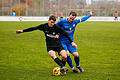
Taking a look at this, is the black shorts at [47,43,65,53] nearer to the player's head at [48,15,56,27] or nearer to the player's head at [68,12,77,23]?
the player's head at [48,15,56,27]

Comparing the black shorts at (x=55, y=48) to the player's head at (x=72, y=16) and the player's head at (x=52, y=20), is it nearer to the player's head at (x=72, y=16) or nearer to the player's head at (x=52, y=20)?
the player's head at (x=52, y=20)

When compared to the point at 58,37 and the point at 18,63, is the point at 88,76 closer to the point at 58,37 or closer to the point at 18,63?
the point at 58,37

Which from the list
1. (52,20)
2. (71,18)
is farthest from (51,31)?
(71,18)

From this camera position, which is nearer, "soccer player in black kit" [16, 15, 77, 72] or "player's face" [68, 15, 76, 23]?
"soccer player in black kit" [16, 15, 77, 72]

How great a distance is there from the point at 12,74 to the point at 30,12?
43.4 m

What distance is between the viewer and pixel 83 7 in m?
54.7

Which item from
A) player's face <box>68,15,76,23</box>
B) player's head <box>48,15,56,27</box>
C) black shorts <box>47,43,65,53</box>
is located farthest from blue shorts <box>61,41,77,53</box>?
player's head <box>48,15,56,27</box>

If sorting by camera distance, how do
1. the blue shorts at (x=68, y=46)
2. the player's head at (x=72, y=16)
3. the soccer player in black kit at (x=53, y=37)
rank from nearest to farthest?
the soccer player in black kit at (x=53, y=37)
the player's head at (x=72, y=16)
the blue shorts at (x=68, y=46)

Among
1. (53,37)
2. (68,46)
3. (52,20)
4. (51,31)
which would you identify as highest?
(52,20)

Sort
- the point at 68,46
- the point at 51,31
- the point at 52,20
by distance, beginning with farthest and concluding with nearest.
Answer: the point at 68,46 < the point at 51,31 < the point at 52,20

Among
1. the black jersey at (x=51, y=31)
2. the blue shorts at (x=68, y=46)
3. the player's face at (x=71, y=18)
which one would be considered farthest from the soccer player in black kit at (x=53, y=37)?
the player's face at (x=71, y=18)

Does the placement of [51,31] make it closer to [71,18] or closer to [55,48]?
[55,48]

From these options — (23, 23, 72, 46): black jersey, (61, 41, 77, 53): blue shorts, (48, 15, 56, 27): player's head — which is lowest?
(61, 41, 77, 53): blue shorts

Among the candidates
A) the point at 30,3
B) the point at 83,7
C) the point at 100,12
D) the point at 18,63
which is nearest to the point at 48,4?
the point at 30,3
